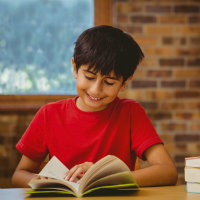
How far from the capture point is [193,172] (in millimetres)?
960

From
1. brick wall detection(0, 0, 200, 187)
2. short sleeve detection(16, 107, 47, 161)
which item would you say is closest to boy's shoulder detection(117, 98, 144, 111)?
short sleeve detection(16, 107, 47, 161)

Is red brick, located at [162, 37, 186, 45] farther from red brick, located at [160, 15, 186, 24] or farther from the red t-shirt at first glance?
the red t-shirt

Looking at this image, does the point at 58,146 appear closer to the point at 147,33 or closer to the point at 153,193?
the point at 153,193

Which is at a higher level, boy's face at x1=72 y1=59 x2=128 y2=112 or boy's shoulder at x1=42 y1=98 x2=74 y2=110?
boy's face at x1=72 y1=59 x2=128 y2=112

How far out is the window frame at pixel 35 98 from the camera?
250 centimetres

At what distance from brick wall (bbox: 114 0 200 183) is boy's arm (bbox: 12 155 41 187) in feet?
4.27

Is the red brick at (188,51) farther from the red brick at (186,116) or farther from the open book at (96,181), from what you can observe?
the open book at (96,181)

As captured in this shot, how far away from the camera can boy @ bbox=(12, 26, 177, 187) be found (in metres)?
1.28

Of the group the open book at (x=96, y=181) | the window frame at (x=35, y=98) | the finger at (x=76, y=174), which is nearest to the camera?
the open book at (x=96, y=181)

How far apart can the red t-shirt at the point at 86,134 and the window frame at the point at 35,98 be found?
109cm

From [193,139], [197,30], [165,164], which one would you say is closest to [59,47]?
[197,30]

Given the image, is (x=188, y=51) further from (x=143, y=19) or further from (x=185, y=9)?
(x=143, y=19)

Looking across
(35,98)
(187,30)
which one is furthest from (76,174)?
(187,30)

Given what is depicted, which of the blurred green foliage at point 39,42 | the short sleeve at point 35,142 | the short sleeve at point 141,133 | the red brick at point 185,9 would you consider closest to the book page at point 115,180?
the short sleeve at point 141,133
